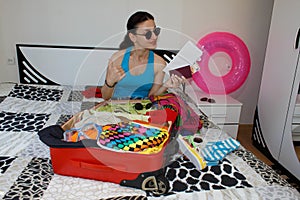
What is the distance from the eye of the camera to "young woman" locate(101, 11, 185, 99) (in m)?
1.63

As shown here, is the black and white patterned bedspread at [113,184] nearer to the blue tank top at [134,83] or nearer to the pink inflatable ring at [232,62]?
the blue tank top at [134,83]

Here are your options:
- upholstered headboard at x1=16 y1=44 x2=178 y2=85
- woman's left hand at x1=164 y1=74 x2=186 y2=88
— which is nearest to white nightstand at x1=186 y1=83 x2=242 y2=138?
upholstered headboard at x1=16 y1=44 x2=178 y2=85

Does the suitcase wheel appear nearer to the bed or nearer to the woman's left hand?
the bed

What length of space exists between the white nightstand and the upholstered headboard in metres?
0.51

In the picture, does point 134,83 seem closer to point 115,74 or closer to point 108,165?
point 115,74

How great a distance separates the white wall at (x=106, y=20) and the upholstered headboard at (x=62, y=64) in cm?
8

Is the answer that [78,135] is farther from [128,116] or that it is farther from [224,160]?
[224,160]

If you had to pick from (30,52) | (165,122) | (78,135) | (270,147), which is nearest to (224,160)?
(165,122)

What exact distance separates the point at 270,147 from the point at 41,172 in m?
1.97

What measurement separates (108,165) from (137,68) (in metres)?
0.80

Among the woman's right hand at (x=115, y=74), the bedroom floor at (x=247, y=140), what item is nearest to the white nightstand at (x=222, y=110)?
the bedroom floor at (x=247, y=140)

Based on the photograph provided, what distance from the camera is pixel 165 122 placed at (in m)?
1.51

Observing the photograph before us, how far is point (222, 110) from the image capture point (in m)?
2.53

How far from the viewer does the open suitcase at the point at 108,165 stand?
1.14 metres
